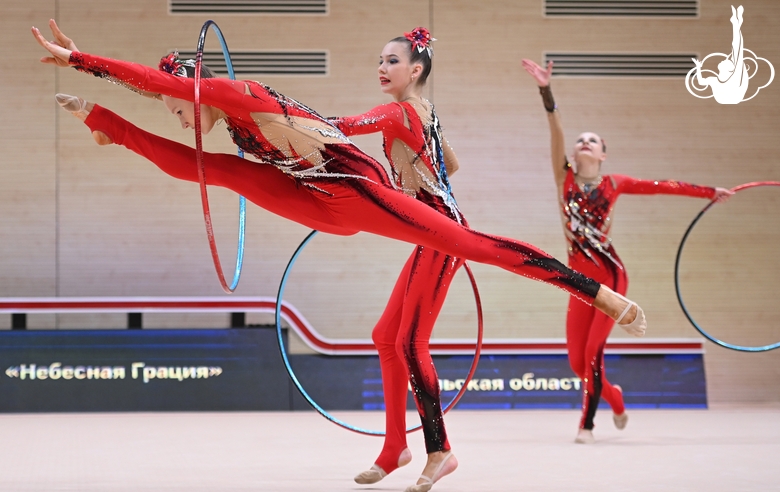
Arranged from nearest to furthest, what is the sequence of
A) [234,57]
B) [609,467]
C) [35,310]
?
[609,467] < [35,310] < [234,57]

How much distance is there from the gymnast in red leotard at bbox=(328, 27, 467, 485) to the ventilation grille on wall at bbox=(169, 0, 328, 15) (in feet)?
13.7

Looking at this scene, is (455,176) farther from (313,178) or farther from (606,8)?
(313,178)

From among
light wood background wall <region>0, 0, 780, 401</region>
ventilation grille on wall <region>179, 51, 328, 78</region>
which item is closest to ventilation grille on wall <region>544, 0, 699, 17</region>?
light wood background wall <region>0, 0, 780, 401</region>

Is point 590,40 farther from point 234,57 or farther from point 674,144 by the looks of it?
point 234,57

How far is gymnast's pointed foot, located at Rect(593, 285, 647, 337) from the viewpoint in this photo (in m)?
3.21

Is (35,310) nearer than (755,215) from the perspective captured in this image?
Yes

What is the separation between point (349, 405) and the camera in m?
6.64

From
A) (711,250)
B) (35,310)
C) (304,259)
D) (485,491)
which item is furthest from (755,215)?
(35,310)

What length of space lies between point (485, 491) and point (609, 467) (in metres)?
0.82

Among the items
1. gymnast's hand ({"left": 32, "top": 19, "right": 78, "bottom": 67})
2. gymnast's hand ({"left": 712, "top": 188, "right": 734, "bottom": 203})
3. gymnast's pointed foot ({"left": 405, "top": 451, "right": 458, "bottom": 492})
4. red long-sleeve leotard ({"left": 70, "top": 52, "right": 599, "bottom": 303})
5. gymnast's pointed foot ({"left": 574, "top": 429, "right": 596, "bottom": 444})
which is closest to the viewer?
gymnast's hand ({"left": 32, "top": 19, "right": 78, "bottom": 67})

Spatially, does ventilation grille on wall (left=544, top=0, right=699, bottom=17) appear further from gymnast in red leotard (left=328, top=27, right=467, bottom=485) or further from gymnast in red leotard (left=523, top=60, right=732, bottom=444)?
gymnast in red leotard (left=328, top=27, right=467, bottom=485)

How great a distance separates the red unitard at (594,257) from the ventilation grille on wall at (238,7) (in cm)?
330

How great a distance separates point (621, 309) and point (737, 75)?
566 cm

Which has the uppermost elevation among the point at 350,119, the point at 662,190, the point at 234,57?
the point at 234,57
